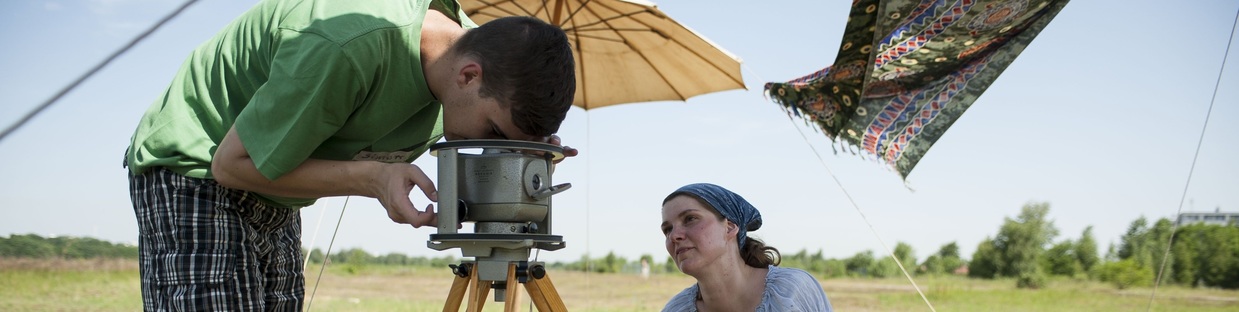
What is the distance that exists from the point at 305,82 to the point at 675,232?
106 cm

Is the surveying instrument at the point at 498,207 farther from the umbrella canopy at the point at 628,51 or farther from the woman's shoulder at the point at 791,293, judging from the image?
the umbrella canopy at the point at 628,51

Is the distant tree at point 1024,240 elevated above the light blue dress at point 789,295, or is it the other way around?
the distant tree at point 1024,240

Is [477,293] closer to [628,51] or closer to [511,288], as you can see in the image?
[511,288]

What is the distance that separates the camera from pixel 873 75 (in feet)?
11.7

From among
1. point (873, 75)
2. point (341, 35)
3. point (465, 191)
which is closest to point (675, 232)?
point (465, 191)

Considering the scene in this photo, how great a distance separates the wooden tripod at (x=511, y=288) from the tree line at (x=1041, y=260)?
739cm

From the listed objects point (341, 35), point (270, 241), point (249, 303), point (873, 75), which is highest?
point (873, 75)

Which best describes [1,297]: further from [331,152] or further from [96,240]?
[331,152]

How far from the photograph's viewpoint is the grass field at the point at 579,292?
20.4 feet

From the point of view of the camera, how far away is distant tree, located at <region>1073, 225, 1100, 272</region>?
11188mm

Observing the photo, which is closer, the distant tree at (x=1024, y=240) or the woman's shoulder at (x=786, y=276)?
the woman's shoulder at (x=786, y=276)

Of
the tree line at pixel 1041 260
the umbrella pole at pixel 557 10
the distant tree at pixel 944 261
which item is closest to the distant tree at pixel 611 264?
the tree line at pixel 1041 260

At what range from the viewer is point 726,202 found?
2.12 m

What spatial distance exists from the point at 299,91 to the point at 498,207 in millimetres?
332
